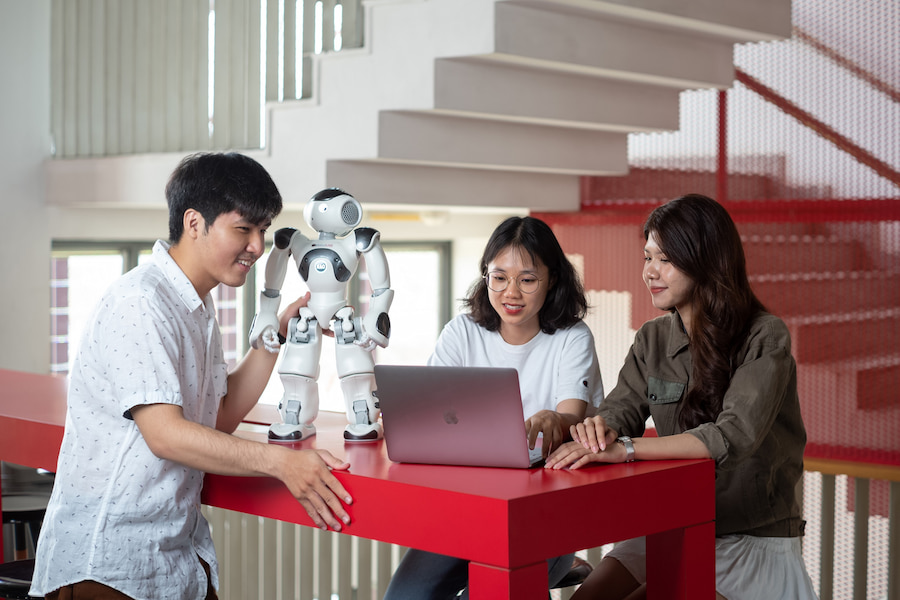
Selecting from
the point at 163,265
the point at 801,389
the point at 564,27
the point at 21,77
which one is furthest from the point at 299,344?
the point at 21,77

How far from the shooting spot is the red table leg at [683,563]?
58.4 inches

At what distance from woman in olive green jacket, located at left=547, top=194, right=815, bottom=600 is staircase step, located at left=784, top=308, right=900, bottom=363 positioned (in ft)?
5.03

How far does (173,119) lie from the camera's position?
3.69 metres

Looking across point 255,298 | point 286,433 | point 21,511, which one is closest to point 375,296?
point 286,433

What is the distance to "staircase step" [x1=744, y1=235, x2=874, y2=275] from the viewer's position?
3203 mm

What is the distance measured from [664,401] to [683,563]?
0.42 meters

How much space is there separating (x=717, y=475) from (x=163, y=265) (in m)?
1.01

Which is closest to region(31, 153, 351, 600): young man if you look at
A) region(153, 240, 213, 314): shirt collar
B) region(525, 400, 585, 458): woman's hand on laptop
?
region(153, 240, 213, 314): shirt collar

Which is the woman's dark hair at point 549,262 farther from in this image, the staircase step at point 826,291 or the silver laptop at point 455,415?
the staircase step at point 826,291

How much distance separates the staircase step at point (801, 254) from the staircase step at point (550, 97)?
575 mm

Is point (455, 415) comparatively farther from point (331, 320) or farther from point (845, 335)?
point (845, 335)

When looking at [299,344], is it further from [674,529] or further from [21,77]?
[21,77]

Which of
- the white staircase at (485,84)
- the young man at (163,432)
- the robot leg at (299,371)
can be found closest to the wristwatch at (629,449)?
the young man at (163,432)

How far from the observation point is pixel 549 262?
2.00 metres
